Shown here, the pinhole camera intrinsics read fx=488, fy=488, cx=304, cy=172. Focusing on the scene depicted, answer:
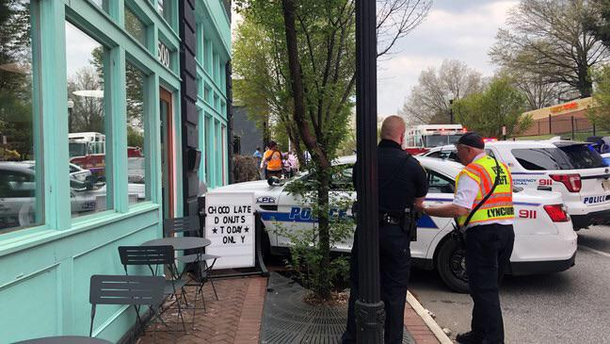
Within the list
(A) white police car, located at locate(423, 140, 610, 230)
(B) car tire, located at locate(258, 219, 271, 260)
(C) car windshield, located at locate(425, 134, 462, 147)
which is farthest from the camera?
(C) car windshield, located at locate(425, 134, 462, 147)

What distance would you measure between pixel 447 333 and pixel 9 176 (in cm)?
389

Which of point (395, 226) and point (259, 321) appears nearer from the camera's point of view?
point (395, 226)

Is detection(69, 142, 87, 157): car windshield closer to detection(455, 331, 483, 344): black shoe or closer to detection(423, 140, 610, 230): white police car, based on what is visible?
detection(455, 331, 483, 344): black shoe

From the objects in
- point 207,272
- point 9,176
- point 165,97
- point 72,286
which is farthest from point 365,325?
point 165,97

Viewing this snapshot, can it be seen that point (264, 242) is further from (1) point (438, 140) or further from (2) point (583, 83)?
(2) point (583, 83)

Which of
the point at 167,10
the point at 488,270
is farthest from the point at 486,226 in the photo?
the point at 167,10

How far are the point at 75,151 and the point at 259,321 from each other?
2286 millimetres

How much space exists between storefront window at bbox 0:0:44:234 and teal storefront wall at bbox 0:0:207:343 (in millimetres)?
54

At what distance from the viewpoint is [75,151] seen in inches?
145

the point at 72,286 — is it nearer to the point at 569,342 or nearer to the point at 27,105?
the point at 27,105

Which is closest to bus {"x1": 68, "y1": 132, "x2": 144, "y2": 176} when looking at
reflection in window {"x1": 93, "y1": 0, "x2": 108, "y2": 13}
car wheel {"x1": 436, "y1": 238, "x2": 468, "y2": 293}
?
reflection in window {"x1": 93, "y1": 0, "x2": 108, "y2": 13}

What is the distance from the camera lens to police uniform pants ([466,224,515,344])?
398 cm

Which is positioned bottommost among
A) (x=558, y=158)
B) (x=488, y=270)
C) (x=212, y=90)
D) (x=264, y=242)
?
(x=264, y=242)

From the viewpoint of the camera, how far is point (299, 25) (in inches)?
205
